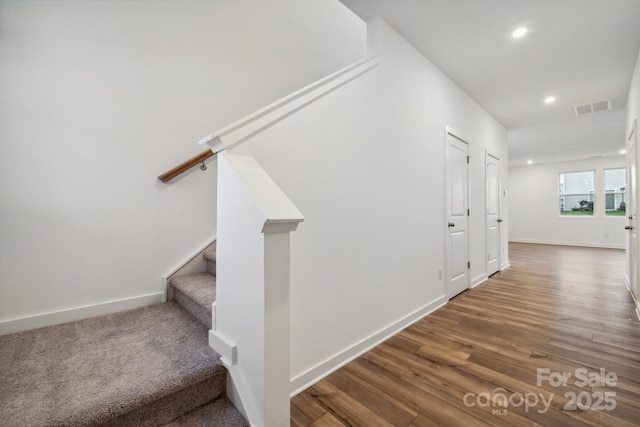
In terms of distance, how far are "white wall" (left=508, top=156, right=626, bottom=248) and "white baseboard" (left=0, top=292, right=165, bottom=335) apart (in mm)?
11046

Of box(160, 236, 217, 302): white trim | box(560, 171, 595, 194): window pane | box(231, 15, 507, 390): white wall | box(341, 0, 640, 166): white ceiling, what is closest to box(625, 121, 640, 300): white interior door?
box(341, 0, 640, 166): white ceiling

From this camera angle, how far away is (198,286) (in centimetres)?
186

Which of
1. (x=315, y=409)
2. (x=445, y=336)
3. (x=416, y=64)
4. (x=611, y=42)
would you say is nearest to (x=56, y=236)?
(x=315, y=409)

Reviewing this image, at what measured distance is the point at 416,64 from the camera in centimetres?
271

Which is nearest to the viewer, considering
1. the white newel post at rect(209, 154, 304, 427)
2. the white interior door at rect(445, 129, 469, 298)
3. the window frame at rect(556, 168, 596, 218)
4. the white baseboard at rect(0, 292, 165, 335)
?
the white newel post at rect(209, 154, 304, 427)

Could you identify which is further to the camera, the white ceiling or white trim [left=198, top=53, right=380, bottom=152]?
the white ceiling

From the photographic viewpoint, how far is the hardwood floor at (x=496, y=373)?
4.59 ft

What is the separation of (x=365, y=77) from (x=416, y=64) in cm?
99

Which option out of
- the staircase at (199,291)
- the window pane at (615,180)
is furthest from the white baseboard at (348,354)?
the window pane at (615,180)

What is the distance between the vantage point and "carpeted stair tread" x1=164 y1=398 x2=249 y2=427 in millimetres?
1126

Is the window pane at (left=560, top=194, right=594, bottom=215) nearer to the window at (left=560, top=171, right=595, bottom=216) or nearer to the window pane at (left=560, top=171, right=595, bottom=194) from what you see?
the window at (left=560, top=171, right=595, bottom=216)

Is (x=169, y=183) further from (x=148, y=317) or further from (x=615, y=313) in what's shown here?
(x=615, y=313)

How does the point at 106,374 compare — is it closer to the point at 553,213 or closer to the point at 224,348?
the point at 224,348

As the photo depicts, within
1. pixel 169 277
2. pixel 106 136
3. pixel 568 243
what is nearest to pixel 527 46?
pixel 106 136
